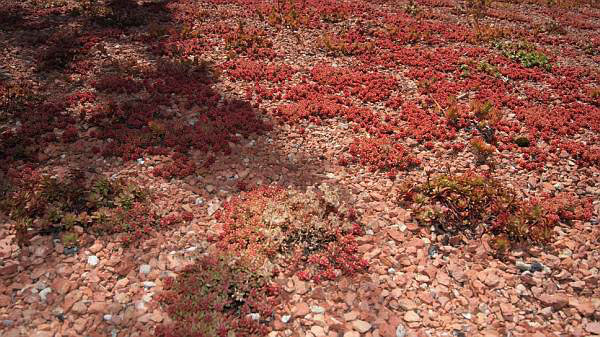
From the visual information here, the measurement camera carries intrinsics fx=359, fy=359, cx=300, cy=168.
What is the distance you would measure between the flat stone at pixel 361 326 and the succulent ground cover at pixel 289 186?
4 centimetres

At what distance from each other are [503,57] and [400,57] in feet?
18.8

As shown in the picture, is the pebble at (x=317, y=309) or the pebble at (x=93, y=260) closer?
the pebble at (x=317, y=309)

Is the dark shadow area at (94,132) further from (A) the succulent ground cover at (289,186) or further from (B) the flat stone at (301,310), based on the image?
(B) the flat stone at (301,310)

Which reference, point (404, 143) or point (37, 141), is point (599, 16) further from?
point (37, 141)

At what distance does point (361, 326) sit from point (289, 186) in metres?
4.64

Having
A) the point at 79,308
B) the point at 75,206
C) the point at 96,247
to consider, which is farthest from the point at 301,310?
the point at 75,206

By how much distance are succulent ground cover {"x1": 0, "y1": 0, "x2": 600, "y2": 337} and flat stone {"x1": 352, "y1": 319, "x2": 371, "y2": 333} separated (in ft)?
0.14

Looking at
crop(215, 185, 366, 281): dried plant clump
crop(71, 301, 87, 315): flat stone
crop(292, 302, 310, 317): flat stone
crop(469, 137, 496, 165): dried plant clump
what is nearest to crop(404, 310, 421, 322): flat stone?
crop(215, 185, 366, 281): dried plant clump

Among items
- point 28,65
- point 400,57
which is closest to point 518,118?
point 400,57

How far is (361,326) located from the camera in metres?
7.39

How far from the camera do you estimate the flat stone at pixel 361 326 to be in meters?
7.34

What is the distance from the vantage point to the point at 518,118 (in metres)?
14.1

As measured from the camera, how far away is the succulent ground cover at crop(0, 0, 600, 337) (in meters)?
7.65

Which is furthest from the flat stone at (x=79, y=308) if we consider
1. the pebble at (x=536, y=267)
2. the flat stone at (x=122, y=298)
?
the pebble at (x=536, y=267)
